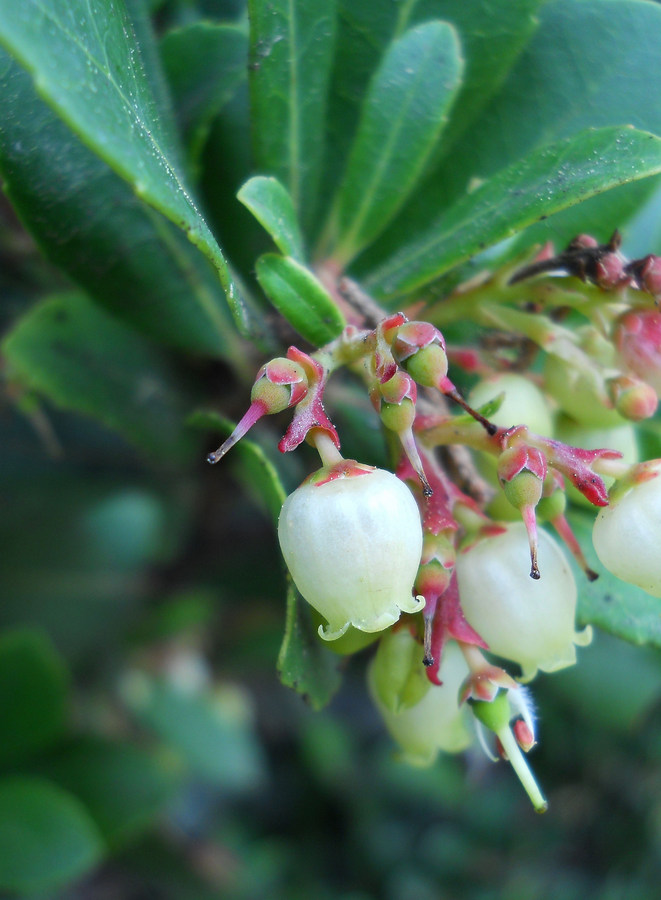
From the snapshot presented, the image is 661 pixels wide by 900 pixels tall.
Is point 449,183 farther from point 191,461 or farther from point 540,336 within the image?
point 191,461

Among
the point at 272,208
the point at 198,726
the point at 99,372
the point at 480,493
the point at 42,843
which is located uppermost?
the point at 272,208

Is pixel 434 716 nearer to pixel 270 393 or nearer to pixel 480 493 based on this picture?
pixel 480 493

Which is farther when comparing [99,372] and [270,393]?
[99,372]

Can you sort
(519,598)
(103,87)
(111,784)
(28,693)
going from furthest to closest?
(111,784) < (28,693) < (519,598) < (103,87)

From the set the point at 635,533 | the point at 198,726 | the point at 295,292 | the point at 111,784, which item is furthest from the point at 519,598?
the point at 198,726

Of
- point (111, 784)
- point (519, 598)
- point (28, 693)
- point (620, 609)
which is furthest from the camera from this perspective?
point (111, 784)

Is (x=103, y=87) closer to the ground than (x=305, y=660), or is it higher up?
higher up

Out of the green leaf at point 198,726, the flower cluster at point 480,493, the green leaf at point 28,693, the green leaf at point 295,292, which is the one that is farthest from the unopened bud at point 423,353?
the green leaf at point 198,726
